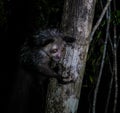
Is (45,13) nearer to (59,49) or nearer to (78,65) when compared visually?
(59,49)

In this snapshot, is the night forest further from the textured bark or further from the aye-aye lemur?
the textured bark

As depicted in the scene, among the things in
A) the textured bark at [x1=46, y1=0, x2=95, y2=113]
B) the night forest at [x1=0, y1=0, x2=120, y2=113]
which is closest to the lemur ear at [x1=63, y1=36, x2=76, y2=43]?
the textured bark at [x1=46, y1=0, x2=95, y2=113]

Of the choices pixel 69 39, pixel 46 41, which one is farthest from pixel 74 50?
pixel 46 41

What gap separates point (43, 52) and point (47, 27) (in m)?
0.33

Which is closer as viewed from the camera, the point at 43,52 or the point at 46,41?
the point at 46,41

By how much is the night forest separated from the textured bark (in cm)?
44

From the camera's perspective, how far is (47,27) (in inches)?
99.6

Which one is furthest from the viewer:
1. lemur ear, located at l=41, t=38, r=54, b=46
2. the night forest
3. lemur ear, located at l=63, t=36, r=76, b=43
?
the night forest

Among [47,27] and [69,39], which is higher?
[47,27]

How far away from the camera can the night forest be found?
2.64 meters

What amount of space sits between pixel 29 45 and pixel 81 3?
1.68 feet

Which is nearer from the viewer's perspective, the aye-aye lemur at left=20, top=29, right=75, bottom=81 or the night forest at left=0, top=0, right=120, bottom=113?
the aye-aye lemur at left=20, top=29, right=75, bottom=81

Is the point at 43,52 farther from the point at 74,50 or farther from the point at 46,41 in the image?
the point at 74,50

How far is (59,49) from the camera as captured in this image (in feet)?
7.34
